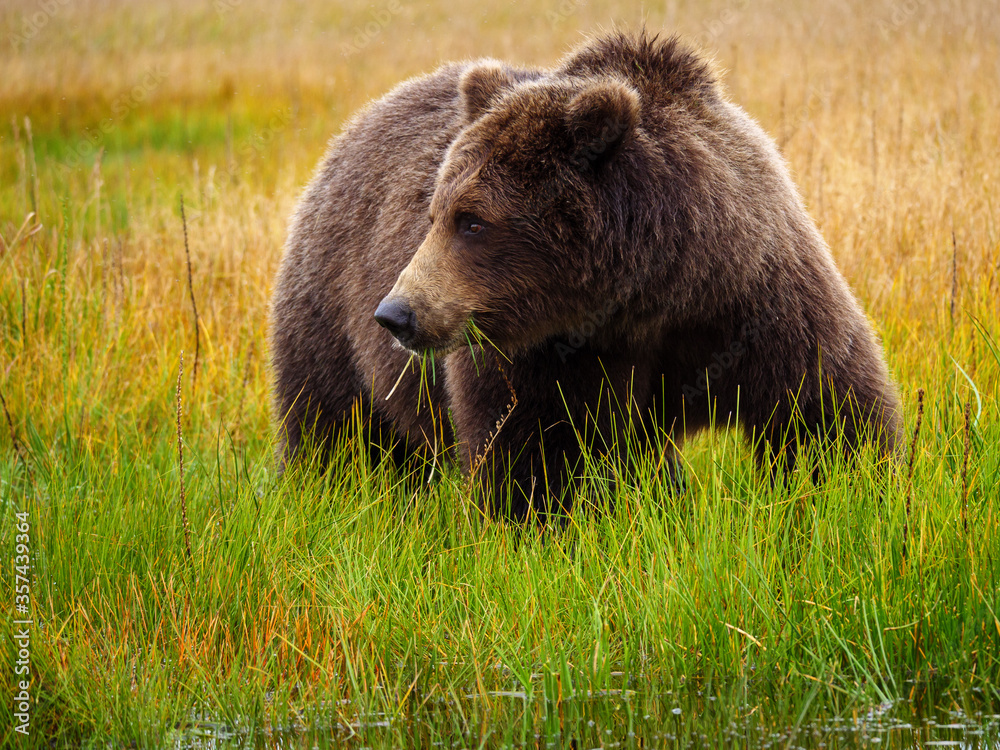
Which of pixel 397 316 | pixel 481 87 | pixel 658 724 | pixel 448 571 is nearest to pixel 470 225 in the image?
pixel 397 316

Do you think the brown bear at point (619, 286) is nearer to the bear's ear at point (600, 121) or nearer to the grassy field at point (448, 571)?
the bear's ear at point (600, 121)

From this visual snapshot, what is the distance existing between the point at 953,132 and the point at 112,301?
24.7ft

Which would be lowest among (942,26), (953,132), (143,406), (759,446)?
(143,406)

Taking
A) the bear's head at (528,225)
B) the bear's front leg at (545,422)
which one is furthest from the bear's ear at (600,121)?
the bear's front leg at (545,422)

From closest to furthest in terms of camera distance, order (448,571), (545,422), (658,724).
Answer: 1. (658,724)
2. (448,571)
3. (545,422)

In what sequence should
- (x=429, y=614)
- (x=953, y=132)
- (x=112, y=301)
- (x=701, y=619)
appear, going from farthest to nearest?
(x=953, y=132) < (x=112, y=301) < (x=429, y=614) < (x=701, y=619)

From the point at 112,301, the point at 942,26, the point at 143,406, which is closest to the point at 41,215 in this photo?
the point at 112,301

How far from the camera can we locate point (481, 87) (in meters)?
4.07

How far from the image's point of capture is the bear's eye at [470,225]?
3658 millimetres

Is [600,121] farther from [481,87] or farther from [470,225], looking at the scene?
[481,87]

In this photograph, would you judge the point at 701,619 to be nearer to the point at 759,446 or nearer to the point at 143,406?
the point at 759,446

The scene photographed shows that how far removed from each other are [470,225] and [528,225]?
0.76ft

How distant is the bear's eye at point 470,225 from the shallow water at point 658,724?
1654 mm

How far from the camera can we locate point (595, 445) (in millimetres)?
3863
